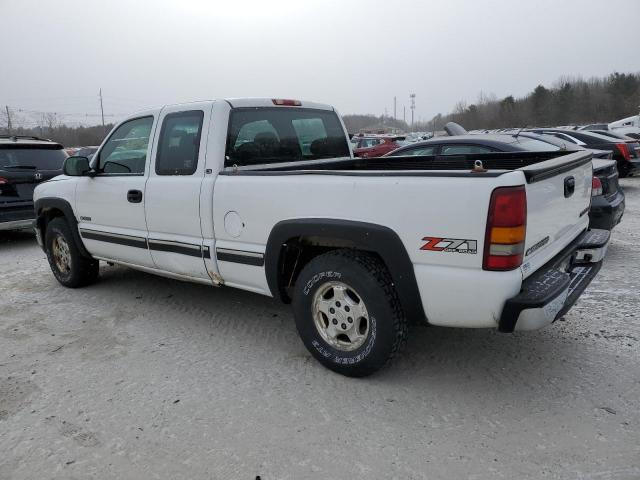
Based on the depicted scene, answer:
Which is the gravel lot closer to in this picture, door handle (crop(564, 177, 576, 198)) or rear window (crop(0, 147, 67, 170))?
door handle (crop(564, 177, 576, 198))

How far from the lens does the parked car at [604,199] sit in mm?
5453

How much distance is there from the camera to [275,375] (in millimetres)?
3445

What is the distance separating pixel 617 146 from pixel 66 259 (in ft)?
37.4

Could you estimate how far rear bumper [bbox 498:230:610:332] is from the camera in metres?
2.66

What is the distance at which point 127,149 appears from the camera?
15.5 ft

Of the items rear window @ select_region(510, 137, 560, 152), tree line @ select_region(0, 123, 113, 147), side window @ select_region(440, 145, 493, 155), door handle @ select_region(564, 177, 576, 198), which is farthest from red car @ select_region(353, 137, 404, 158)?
tree line @ select_region(0, 123, 113, 147)

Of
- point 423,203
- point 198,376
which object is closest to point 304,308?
point 198,376

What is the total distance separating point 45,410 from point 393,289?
2.22 meters

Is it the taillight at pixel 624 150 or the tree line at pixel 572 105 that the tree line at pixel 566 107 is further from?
the taillight at pixel 624 150

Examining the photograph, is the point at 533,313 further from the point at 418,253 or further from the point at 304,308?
the point at 304,308

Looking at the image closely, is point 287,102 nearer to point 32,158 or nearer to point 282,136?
point 282,136

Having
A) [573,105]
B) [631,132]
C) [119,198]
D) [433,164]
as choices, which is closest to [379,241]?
[433,164]

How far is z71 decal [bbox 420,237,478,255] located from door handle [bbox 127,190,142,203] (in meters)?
2.62

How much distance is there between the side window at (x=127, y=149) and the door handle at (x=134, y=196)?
0.18 metres
